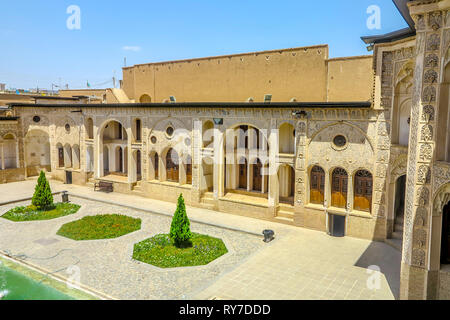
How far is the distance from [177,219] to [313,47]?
1108cm

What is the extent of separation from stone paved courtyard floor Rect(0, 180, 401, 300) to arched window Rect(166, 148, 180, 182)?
428 cm

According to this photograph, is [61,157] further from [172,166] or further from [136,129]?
[172,166]

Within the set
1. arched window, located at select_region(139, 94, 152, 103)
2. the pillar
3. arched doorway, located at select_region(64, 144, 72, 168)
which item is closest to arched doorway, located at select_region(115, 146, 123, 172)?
arched doorway, located at select_region(64, 144, 72, 168)

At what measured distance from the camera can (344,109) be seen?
49.2 feet

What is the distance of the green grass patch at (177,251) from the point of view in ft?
42.2

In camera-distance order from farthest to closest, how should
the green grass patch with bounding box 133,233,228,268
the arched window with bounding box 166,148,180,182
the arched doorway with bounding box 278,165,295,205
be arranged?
the arched window with bounding box 166,148,180,182
the arched doorway with bounding box 278,165,295,205
the green grass patch with bounding box 133,233,228,268

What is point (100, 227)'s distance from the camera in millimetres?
16531

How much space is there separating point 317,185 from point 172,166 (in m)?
9.00

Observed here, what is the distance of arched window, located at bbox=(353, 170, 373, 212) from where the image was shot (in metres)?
15.3

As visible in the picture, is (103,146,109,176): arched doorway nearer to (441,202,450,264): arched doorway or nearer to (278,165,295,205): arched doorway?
(278,165,295,205): arched doorway

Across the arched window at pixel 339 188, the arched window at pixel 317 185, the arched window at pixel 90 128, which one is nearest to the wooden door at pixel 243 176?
the arched window at pixel 317 185

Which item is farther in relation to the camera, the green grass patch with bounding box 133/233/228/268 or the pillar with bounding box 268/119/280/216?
the pillar with bounding box 268/119/280/216
